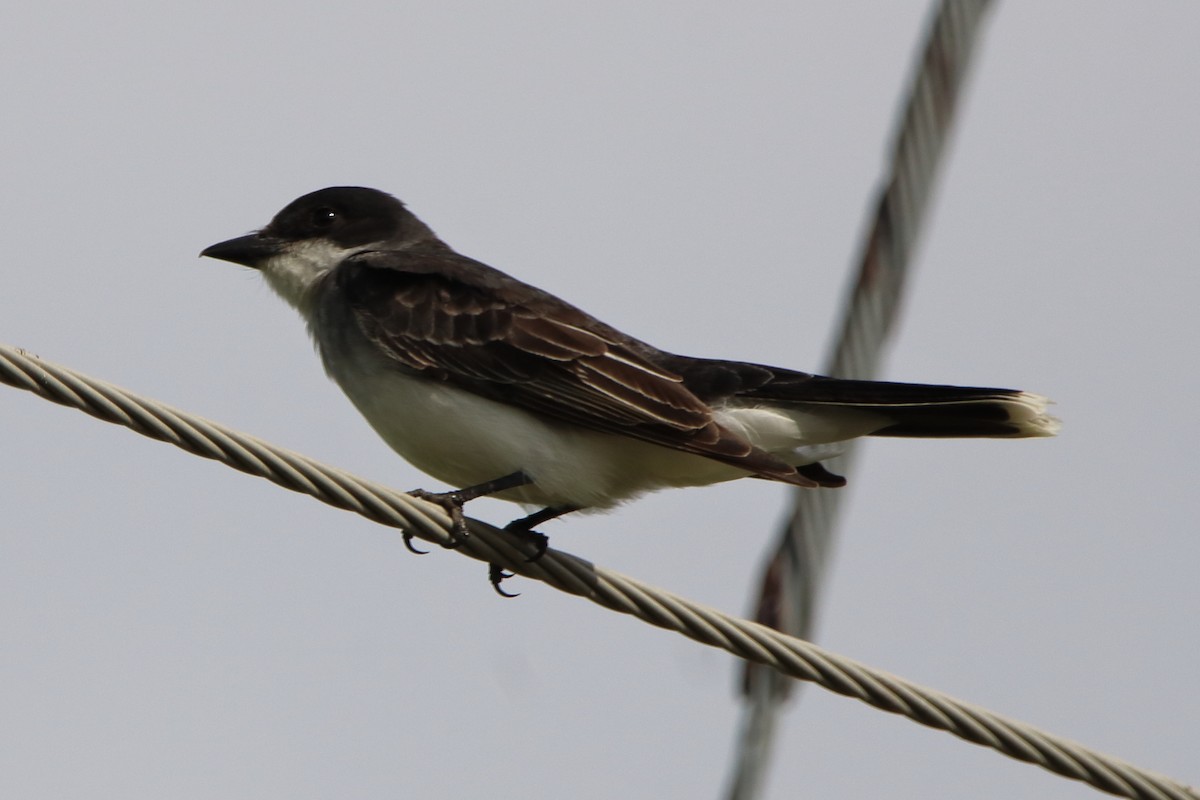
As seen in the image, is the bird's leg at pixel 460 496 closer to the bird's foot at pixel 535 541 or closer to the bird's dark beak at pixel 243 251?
the bird's foot at pixel 535 541

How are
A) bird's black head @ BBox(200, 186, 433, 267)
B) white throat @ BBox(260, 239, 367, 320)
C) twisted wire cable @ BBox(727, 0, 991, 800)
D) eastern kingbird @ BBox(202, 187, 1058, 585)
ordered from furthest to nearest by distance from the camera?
bird's black head @ BBox(200, 186, 433, 267) < white throat @ BBox(260, 239, 367, 320) < eastern kingbird @ BBox(202, 187, 1058, 585) < twisted wire cable @ BBox(727, 0, 991, 800)

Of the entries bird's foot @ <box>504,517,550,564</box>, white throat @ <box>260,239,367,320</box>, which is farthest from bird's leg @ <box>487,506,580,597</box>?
white throat @ <box>260,239,367,320</box>

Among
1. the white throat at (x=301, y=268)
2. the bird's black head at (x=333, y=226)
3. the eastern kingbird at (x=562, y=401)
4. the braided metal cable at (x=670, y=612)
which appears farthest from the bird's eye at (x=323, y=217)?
the braided metal cable at (x=670, y=612)

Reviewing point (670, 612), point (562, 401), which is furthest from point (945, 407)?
point (670, 612)

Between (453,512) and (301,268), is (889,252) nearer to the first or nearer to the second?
(453,512)

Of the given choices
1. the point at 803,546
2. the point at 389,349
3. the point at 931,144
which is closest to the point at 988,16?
the point at 931,144

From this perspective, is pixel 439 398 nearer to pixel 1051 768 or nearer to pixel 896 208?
pixel 896 208

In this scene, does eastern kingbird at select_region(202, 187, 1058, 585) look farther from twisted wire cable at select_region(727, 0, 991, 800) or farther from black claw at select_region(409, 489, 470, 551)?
twisted wire cable at select_region(727, 0, 991, 800)

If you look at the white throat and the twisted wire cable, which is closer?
the twisted wire cable
